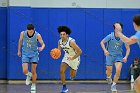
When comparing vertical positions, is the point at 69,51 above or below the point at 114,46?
below

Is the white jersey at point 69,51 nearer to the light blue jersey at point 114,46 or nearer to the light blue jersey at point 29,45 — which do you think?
the light blue jersey at point 114,46

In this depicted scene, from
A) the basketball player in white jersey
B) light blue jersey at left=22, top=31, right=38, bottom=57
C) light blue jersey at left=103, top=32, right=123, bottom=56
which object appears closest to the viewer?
the basketball player in white jersey

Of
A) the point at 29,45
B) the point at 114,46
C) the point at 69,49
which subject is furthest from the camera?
the point at 29,45

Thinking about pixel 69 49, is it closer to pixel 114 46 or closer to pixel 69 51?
pixel 69 51

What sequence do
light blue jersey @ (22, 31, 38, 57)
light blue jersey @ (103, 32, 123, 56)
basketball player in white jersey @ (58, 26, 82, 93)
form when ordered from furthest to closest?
light blue jersey @ (22, 31, 38, 57)
light blue jersey @ (103, 32, 123, 56)
basketball player in white jersey @ (58, 26, 82, 93)

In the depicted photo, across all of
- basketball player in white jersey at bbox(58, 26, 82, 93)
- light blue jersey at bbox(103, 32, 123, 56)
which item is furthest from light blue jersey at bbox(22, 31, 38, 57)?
light blue jersey at bbox(103, 32, 123, 56)

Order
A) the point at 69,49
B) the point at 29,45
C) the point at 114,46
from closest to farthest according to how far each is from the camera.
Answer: the point at 69,49 < the point at 114,46 < the point at 29,45

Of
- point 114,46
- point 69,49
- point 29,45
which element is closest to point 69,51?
point 69,49

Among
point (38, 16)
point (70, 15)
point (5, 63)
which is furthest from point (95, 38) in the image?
point (5, 63)

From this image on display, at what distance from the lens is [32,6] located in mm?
18406

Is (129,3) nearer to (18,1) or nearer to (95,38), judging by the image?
(95,38)

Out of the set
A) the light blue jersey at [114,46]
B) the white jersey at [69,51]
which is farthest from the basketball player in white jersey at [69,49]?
the light blue jersey at [114,46]

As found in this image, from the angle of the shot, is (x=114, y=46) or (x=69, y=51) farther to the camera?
(x=114, y=46)

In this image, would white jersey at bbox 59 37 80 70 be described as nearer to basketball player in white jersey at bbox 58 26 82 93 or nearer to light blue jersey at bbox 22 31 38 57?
basketball player in white jersey at bbox 58 26 82 93
